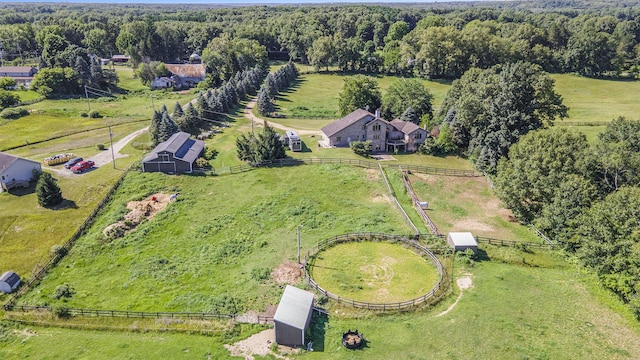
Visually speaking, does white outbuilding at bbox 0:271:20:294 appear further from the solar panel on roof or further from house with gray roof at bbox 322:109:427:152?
house with gray roof at bbox 322:109:427:152

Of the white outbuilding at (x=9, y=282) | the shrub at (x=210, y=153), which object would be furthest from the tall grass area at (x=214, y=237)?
the shrub at (x=210, y=153)

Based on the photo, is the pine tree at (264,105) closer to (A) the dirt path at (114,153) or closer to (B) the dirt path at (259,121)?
(B) the dirt path at (259,121)

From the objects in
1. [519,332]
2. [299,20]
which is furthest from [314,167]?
[299,20]

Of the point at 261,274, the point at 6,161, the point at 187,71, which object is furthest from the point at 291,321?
the point at 187,71

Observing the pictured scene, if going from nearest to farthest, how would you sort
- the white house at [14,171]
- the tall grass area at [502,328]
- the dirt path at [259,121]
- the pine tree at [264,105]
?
1. the tall grass area at [502,328]
2. the white house at [14,171]
3. the dirt path at [259,121]
4. the pine tree at [264,105]

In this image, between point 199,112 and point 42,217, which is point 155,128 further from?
point 42,217

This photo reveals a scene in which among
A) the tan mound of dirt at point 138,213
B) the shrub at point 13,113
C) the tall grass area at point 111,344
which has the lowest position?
the tall grass area at point 111,344

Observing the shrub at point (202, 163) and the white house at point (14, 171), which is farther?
the shrub at point (202, 163)

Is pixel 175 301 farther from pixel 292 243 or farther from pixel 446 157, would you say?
pixel 446 157
